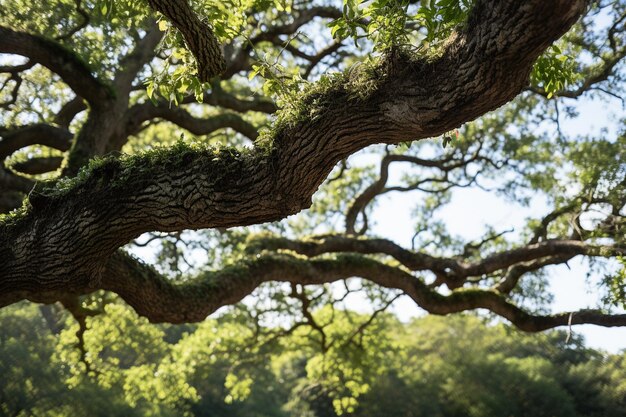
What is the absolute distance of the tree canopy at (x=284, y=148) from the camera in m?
3.34

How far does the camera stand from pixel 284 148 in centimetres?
371

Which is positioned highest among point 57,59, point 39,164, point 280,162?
point 57,59

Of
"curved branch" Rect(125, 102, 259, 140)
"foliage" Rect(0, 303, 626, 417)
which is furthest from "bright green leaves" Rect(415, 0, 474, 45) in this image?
"foliage" Rect(0, 303, 626, 417)

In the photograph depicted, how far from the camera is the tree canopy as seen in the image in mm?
3338

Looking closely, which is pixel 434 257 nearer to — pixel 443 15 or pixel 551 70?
pixel 551 70

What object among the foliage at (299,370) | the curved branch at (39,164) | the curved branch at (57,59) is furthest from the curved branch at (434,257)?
the curved branch at (39,164)

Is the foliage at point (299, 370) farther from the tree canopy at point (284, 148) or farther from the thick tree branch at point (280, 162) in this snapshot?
the thick tree branch at point (280, 162)

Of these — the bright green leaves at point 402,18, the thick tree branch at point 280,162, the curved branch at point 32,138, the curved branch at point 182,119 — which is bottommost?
the thick tree branch at point 280,162

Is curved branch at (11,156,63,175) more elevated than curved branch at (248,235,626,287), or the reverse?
curved branch at (11,156,63,175)

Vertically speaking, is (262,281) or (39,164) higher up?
(39,164)

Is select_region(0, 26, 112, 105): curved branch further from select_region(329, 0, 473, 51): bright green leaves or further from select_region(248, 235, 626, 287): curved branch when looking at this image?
select_region(329, 0, 473, 51): bright green leaves

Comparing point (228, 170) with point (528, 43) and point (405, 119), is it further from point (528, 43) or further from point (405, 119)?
point (528, 43)

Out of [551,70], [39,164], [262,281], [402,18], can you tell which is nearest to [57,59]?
[39,164]

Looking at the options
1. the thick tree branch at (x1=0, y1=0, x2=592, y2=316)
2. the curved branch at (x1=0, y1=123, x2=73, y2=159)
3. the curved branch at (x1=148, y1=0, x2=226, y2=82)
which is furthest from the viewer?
the curved branch at (x1=0, y1=123, x2=73, y2=159)
